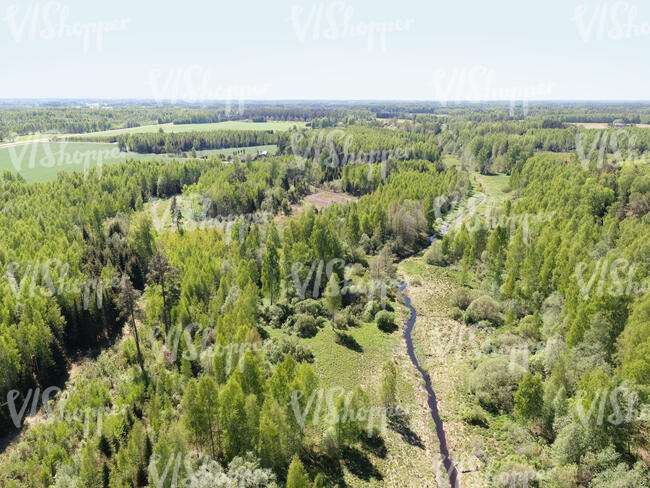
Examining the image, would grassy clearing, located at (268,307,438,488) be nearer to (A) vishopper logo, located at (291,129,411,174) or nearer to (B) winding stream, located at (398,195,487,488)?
(B) winding stream, located at (398,195,487,488)

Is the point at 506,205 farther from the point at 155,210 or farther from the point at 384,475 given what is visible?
the point at 155,210

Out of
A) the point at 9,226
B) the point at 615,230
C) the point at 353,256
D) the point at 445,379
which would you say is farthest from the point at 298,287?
the point at 9,226

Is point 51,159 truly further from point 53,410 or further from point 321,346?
point 321,346

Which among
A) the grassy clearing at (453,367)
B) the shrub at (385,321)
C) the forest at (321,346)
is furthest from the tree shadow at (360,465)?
the shrub at (385,321)

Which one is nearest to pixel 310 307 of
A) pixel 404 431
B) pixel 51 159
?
pixel 404 431

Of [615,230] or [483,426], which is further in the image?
[615,230]

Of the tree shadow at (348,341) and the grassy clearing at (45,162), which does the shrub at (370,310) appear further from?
the grassy clearing at (45,162)
